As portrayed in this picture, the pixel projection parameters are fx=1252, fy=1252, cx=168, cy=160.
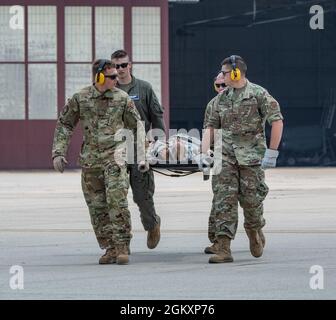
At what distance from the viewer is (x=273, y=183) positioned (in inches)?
1029

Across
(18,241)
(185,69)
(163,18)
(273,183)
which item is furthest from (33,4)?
(18,241)

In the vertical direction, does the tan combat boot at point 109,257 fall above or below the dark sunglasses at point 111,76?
below

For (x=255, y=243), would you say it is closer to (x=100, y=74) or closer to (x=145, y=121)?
(x=145, y=121)

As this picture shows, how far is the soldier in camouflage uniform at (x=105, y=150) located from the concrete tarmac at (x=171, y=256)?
0.34m

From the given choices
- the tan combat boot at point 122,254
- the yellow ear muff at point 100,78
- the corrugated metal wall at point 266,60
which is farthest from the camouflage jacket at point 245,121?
the corrugated metal wall at point 266,60

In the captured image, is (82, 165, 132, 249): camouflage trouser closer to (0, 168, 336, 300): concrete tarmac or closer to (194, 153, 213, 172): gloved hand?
(0, 168, 336, 300): concrete tarmac

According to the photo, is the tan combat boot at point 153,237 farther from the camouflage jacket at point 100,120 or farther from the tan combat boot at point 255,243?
the camouflage jacket at point 100,120

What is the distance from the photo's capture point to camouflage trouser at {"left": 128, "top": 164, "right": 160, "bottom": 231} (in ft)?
40.4

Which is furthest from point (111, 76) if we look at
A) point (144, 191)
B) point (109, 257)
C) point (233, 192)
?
point (109, 257)

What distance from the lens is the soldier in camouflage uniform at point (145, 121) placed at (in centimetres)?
1234

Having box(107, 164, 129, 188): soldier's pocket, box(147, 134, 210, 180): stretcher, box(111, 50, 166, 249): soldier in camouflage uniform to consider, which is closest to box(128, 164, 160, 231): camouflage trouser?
box(111, 50, 166, 249): soldier in camouflage uniform

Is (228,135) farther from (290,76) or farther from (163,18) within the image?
(290,76)

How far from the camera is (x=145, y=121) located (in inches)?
499
